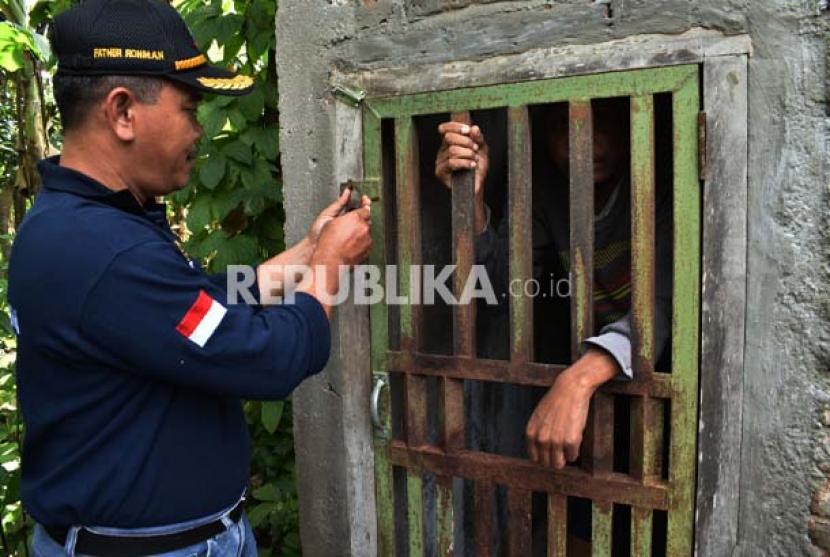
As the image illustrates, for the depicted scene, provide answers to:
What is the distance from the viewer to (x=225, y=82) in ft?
5.31

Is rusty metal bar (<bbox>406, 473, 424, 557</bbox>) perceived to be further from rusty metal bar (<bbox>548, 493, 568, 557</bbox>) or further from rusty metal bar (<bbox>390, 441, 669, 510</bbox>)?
rusty metal bar (<bbox>548, 493, 568, 557</bbox>)

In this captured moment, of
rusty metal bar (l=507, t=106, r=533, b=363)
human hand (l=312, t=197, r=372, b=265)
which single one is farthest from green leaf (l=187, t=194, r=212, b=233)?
rusty metal bar (l=507, t=106, r=533, b=363)

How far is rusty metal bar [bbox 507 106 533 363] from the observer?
1.77 meters

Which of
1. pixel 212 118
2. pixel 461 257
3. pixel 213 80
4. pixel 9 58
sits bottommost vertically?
pixel 461 257

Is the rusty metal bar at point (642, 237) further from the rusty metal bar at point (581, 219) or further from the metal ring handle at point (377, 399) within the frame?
the metal ring handle at point (377, 399)

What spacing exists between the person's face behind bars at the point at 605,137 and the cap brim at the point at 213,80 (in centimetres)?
103

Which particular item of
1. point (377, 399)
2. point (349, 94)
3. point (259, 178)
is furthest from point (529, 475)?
point (259, 178)

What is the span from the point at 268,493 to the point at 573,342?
1.92 m

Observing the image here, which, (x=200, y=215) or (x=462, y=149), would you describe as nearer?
(x=462, y=149)

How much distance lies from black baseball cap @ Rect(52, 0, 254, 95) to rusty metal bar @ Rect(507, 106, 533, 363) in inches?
29.4

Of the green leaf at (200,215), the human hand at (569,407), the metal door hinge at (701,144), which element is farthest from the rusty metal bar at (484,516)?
the green leaf at (200,215)

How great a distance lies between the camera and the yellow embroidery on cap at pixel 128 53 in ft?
4.75

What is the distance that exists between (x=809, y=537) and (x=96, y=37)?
1960 millimetres

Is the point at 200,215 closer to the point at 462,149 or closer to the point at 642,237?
the point at 462,149
